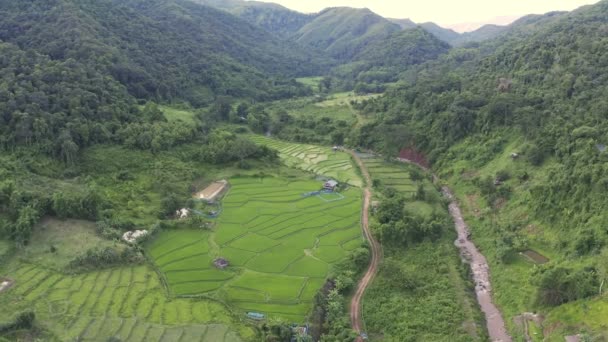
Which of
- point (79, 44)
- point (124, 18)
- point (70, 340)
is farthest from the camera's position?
point (124, 18)

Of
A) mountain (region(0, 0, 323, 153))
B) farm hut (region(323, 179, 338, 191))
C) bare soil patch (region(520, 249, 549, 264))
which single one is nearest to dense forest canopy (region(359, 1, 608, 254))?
bare soil patch (region(520, 249, 549, 264))

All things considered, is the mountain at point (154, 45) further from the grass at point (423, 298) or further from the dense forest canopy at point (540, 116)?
the grass at point (423, 298)

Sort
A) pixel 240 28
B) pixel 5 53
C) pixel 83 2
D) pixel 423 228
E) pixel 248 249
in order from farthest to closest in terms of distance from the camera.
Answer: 1. pixel 240 28
2. pixel 83 2
3. pixel 5 53
4. pixel 423 228
5. pixel 248 249

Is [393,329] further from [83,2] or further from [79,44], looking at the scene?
[83,2]

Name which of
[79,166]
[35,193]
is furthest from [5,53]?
[35,193]

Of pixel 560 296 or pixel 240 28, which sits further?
pixel 240 28

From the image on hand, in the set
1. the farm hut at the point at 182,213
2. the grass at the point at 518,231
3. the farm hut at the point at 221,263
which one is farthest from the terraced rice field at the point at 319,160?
the farm hut at the point at 221,263
